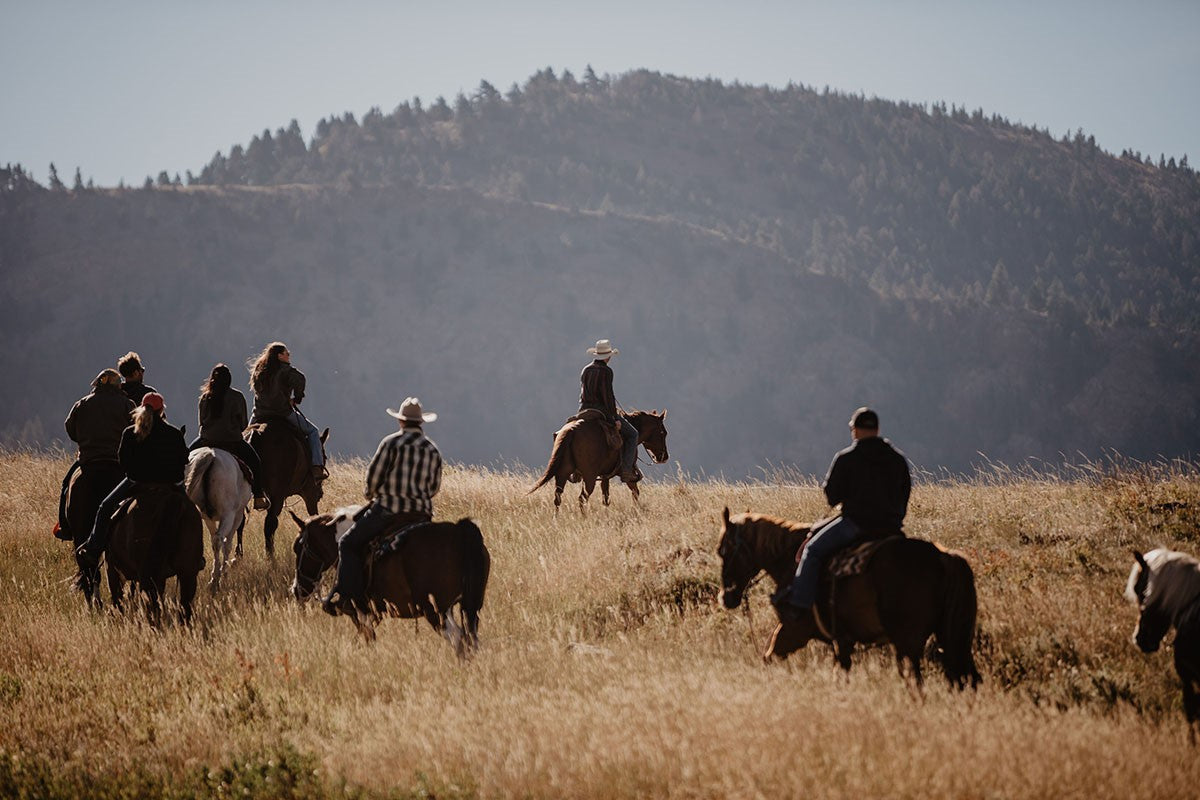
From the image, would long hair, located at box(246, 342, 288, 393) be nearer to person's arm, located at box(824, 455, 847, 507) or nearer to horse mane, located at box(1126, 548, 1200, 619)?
person's arm, located at box(824, 455, 847, 507)

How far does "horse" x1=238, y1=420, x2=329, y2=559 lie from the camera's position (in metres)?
15.1

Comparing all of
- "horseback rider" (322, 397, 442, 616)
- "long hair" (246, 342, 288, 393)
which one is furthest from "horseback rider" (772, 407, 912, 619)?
"long hair" (246, 342, 288, 393)

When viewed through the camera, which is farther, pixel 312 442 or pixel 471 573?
pixel 312 442

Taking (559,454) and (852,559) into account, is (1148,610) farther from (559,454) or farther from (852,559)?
(559,454)

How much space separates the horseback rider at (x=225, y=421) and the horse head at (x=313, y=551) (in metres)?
2.95

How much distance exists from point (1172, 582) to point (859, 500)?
7.19 ft

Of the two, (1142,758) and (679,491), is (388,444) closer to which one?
(1142,758)

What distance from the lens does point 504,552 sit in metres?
14.4

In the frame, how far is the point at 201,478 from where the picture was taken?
13312 millimetres

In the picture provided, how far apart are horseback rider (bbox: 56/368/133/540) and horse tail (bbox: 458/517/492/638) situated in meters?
5.45

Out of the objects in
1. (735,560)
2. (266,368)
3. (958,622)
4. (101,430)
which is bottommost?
(958,622)

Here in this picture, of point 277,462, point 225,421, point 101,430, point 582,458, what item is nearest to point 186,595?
point 101,430

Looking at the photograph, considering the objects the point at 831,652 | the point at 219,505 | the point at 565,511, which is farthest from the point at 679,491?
the point at 831,652

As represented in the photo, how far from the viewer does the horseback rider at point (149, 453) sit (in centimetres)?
1097
